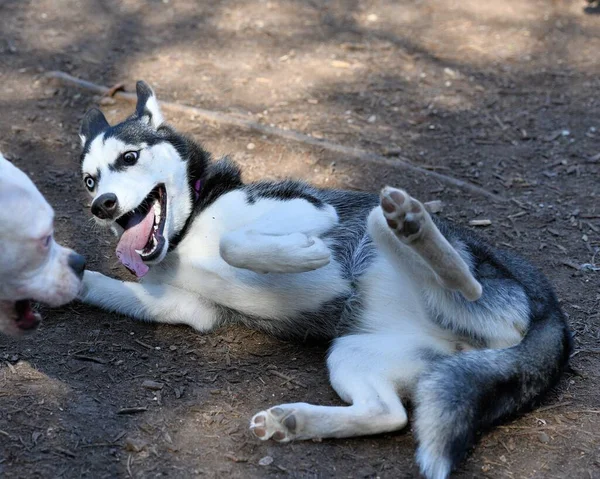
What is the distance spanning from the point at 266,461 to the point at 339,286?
105 cm

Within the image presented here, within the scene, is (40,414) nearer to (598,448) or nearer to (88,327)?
(88,327)

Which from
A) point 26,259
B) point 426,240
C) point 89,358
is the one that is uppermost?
point 426,240

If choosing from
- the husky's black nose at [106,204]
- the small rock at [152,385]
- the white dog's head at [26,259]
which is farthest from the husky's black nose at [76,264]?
the small rock at [152,385]

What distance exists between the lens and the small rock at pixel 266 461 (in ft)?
10.5

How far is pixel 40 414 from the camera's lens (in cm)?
344

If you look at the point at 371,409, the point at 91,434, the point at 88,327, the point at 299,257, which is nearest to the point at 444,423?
the point at 371,409

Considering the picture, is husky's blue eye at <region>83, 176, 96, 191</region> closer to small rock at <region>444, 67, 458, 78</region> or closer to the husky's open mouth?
the husky's open mouth

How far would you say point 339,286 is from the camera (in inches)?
155

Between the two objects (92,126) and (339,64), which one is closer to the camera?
(92,126)

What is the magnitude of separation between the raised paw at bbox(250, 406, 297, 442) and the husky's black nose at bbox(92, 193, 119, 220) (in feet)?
4.53

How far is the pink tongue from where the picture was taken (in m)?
4.04

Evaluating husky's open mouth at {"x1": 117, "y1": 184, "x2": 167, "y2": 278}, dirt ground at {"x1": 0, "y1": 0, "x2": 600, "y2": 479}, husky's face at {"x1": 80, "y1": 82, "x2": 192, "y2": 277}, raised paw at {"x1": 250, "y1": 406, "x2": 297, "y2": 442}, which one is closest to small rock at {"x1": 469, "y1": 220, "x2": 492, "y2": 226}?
dirt ground at {"x1": 0, "y1": 0, "x2": 600, "y2": 479}

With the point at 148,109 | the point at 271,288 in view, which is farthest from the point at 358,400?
the point at 148,109

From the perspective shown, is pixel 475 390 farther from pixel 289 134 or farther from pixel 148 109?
pixel 289 134
